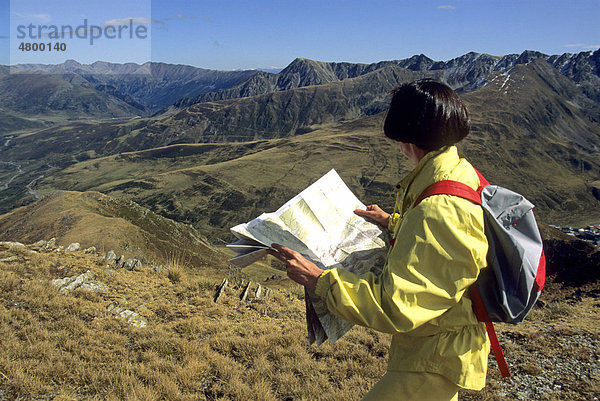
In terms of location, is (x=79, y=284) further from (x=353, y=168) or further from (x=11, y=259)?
(x=353, y=168)

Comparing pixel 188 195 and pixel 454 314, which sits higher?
pixel 454 314

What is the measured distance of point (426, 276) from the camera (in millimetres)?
1638

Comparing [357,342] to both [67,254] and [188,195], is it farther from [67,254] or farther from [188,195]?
[188,195]

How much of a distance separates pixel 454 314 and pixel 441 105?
114 centimetres

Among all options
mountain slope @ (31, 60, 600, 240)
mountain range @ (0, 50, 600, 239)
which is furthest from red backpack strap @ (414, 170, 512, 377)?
mountain range @ (0, 50, 600, 239)

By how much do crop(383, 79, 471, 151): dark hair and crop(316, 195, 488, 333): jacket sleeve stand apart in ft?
1.44

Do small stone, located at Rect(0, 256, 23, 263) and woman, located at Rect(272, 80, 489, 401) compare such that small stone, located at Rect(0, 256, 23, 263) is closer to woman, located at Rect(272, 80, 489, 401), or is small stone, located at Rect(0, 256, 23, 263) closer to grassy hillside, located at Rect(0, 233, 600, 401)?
grassy hillside, located at Rect(0, 233, 600, 401)

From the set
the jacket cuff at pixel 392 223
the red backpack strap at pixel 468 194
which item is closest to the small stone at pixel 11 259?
the jacket cuff at pixel 392 223

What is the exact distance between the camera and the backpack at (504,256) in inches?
67.4

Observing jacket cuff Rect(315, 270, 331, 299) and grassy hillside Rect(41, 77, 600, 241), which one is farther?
grassy hillside Rect(41, 77, 600, 241)

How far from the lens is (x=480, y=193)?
187 centimetres

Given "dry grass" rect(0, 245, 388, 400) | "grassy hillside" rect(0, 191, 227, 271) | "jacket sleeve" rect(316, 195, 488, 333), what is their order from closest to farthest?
"jacket sleeve" rect(316, 195, 488, 333)
"dry grass" rect(0, 245, 388, 400)
"grassy hillside" rect(0, 191, 227, 271)

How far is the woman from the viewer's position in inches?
63.9

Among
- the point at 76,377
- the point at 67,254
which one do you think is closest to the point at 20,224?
the point at 67,254
